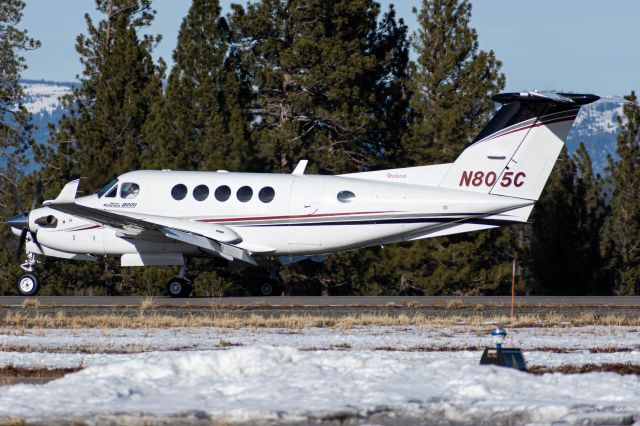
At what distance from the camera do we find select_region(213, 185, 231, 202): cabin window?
28.6 metres

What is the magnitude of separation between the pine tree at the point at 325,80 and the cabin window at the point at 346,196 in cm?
1415

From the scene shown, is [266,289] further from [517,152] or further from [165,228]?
[517,152]

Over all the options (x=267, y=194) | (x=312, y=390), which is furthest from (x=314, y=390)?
(x=267, y=194)

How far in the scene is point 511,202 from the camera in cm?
2748

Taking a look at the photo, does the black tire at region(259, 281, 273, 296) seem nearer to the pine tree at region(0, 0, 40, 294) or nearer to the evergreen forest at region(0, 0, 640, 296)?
the evergreen forest at region(0, 0, 640, 296)

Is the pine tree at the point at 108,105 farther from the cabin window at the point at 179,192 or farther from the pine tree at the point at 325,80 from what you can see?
the cabin window at the point at 179,192

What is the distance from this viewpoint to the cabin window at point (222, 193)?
2858 cm

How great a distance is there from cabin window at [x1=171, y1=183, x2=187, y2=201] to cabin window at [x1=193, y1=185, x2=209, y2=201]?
0.29 m

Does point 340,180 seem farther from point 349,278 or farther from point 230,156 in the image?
point 349,278

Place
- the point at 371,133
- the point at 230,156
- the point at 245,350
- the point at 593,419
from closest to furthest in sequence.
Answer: the point at 593,419, the point at 245,350, the point at 230,156, the point at 371,133

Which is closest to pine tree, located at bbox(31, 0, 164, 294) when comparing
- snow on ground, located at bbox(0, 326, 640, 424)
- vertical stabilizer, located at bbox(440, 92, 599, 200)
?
vertical stabilizer, located at bbox(440, 92, 599, 200)

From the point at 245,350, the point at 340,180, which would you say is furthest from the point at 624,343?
the point at 340,180

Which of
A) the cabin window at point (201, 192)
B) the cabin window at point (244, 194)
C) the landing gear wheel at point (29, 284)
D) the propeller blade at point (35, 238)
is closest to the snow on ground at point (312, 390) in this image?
the cabin window at point (244, 194)

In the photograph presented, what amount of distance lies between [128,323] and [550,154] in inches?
483
